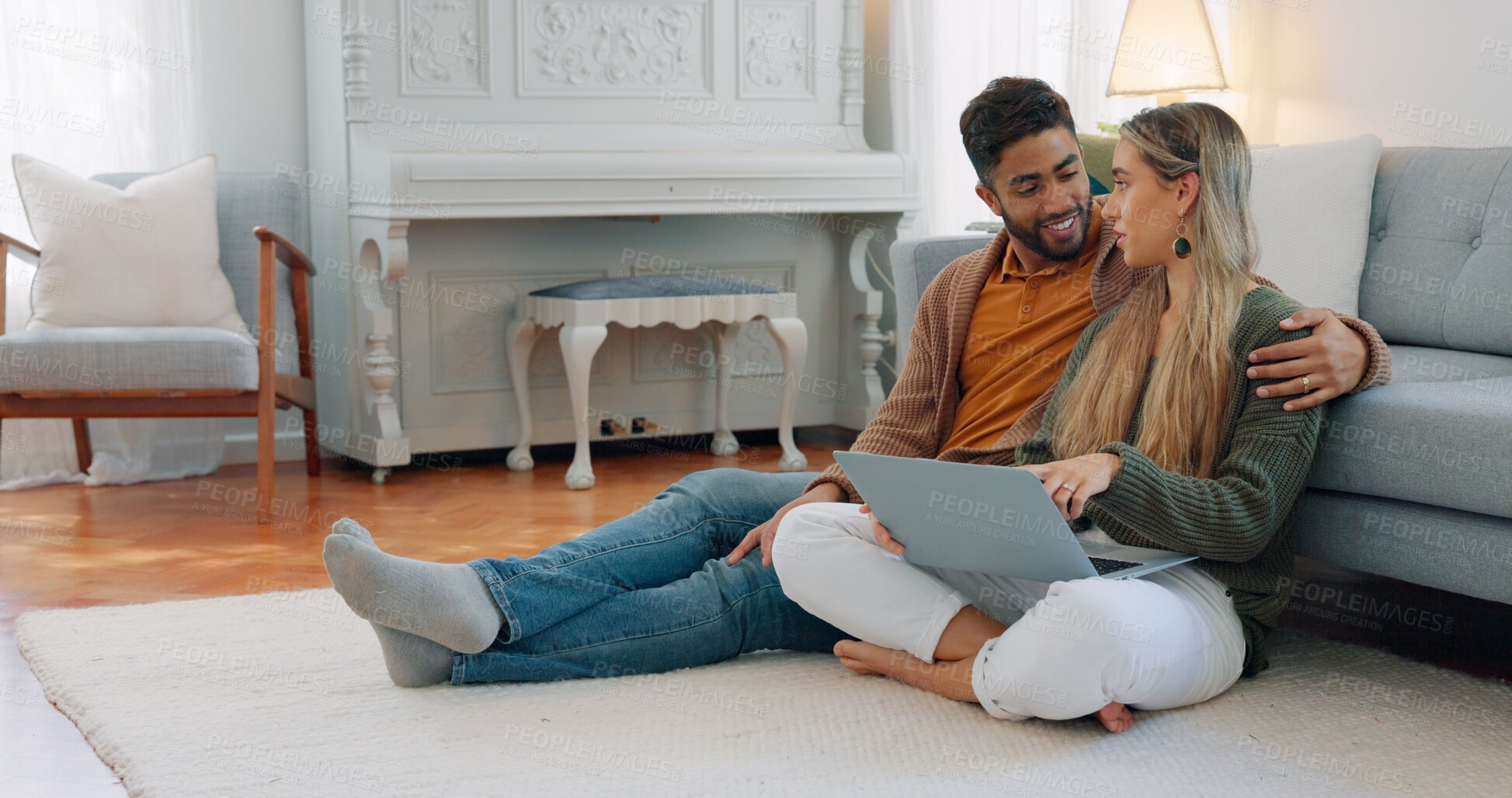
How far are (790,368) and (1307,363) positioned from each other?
212 centimetres

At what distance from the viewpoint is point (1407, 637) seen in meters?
2.00

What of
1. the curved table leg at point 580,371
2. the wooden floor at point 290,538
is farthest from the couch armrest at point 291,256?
the curved table leg at point 580,371

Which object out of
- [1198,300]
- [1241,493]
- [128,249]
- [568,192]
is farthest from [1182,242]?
[128,249]

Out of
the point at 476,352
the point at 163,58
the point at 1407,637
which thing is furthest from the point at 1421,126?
the point at 163,58

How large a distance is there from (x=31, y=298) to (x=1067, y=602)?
2739 millimetres

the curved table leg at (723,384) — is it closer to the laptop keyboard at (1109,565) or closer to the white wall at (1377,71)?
the white wall at (1377,71)

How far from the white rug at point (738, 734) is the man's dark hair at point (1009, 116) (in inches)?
27.0

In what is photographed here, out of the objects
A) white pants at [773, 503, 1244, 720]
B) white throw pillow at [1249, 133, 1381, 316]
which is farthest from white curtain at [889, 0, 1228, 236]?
white pants at [773, 503, 1244, 720]

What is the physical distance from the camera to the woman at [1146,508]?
4.74ft

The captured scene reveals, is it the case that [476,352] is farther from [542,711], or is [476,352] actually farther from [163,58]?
[542,711]

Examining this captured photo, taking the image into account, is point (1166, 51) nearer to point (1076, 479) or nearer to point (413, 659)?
point (1076, 479)

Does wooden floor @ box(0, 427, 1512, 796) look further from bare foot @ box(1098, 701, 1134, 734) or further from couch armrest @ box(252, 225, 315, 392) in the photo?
bare foot @ box(1098, 701, 1134, 734)

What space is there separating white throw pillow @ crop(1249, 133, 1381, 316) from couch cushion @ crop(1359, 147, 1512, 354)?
1.5 inches

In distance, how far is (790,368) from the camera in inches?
140
